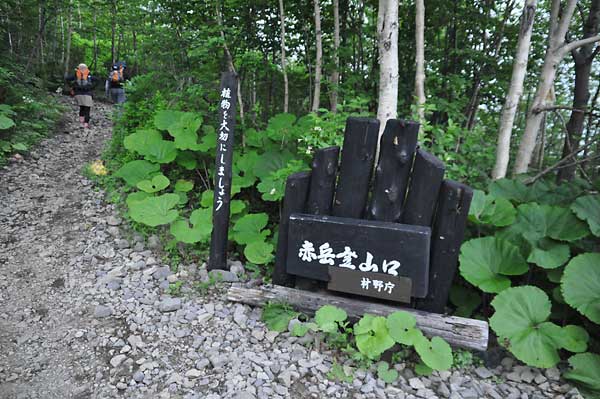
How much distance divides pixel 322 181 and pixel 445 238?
42.5 inches

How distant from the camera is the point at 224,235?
3.60 metres

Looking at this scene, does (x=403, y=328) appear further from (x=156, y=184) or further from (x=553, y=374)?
(x=156, y=184)

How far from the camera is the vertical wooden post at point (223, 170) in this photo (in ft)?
11.1

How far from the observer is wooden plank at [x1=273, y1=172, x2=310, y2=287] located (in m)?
3.14

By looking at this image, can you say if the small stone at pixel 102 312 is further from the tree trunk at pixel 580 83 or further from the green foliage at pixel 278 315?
the tree trunk at pixel 580 83

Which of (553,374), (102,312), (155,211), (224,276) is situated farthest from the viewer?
(155,211)

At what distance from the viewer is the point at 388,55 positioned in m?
3.46

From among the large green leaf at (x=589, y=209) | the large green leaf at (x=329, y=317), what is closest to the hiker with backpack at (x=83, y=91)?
the large green leaf at (x=329, y=317)

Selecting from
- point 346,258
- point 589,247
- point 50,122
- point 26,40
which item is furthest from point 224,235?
point 26,40

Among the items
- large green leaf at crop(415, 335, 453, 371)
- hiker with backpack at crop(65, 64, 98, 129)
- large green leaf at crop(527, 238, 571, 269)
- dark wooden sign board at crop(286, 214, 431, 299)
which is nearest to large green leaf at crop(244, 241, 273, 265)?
dark wooden sign board at crop(286, 214, 431, 299)

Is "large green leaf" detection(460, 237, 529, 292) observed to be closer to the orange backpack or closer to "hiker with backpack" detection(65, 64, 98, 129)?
"hiker with backpack" detection(65, 64, 98, 129)

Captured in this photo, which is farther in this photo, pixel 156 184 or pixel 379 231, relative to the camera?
pixel 156 184

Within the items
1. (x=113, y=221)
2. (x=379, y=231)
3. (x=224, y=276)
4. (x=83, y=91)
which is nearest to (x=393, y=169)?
(x=379, y=231)

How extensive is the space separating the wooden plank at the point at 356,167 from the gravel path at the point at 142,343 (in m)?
1.14
